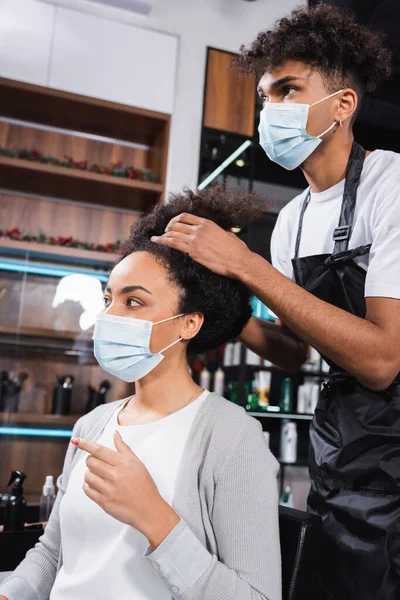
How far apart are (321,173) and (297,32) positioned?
424 mm

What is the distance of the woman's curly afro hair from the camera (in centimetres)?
160

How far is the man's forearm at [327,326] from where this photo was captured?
1219 millimetres

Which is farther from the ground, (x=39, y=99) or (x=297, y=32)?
(x=39, y=99)

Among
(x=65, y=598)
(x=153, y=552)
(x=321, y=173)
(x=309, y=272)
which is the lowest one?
(x=65, y=598)

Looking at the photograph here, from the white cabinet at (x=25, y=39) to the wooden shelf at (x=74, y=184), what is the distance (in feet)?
1.72

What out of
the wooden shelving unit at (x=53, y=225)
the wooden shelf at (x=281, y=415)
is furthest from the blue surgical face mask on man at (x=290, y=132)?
the wooden shelf at (x=281, y=415)

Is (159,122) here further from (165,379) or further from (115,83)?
(165,379)

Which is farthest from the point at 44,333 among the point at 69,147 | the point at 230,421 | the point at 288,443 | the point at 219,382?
the point at 230,421

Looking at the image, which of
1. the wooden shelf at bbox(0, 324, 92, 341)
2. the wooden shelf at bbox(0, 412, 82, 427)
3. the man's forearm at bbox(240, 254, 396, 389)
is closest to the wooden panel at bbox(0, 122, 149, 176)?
the wooden shelf at bbox(0, 324, 92, 341)

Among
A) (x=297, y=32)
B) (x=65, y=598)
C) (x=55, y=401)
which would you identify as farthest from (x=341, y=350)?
(x=55, y=401)

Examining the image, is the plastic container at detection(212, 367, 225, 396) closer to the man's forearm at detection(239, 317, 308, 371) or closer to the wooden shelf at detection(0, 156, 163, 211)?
the wooden shelf at detection(0, 156, 163, 211)

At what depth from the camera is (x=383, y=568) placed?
4.09ft

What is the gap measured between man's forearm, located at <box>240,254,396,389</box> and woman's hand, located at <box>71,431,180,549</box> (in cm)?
47

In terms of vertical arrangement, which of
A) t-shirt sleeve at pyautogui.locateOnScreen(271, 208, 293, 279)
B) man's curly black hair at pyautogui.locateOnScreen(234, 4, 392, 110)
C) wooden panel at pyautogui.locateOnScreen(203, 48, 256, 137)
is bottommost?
t-shirt sleeve at pyautogui.locateOnScreen(271, 208, 293, 279)
